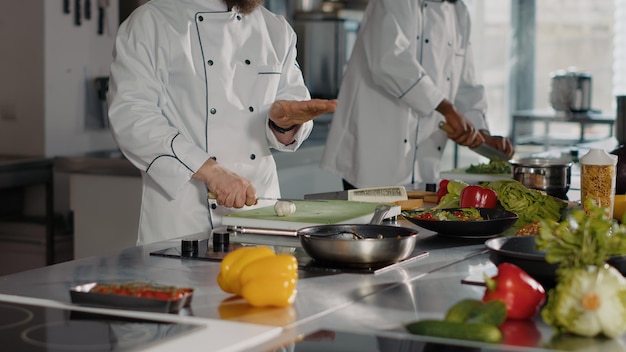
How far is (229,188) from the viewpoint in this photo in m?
2.40

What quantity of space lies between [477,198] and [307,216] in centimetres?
54

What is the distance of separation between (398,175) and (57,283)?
257 centimetres

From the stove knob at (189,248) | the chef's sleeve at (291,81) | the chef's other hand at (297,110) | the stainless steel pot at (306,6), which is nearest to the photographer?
the stove knob at (189,248)

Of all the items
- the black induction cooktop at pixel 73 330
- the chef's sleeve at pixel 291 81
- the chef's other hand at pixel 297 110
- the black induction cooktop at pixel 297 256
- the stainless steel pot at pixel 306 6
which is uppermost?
the stainless steel pot at pixel 306 6

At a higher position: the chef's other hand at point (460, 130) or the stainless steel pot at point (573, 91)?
the stainless steel pot at point (573, 91)

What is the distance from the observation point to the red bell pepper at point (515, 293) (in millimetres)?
1549

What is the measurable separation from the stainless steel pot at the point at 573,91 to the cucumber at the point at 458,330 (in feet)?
16.9

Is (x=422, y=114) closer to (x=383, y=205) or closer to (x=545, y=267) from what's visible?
(x=383, y=205)

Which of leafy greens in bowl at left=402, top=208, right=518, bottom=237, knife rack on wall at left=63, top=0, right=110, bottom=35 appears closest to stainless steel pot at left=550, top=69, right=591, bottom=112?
knife rack on wall at left=63, top=0, right=110, bottom=35

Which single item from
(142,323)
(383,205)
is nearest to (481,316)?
(142,323)

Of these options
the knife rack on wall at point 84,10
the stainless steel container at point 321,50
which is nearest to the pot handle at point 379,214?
the knife rack on wall at point 84,10

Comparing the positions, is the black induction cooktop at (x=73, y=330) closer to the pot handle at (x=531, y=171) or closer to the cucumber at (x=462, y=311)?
the cucumber at (x=462, y=311)

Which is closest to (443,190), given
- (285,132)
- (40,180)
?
(285,132)

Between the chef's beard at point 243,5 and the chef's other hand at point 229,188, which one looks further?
the chef's beard at point 243,5
